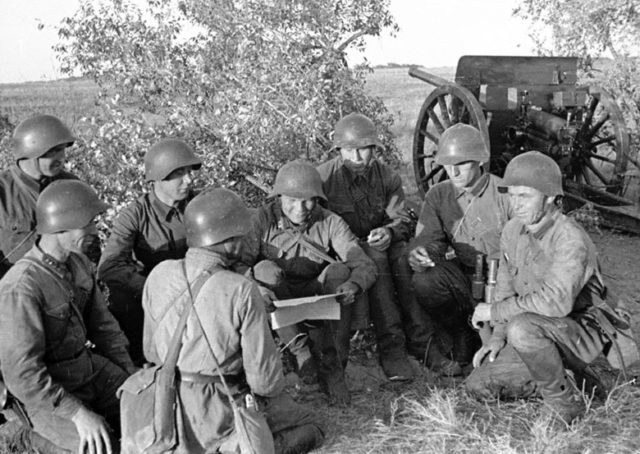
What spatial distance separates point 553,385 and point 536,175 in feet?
3.95

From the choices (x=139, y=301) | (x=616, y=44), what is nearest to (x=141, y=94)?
(x=139, y=301)

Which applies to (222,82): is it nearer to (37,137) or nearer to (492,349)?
(37,137)

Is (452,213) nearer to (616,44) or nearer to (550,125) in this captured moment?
(550,125)

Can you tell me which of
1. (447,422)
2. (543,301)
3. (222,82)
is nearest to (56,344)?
(447,422)

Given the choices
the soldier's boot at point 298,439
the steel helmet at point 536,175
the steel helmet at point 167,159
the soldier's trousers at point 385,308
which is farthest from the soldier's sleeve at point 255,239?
the steel helmet at point 536,175

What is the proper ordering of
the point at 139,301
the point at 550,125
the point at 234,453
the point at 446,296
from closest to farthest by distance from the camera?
1. the point at 234,453
2. the point at 139,301
3. the point at 446,296
4. the point at 550,125

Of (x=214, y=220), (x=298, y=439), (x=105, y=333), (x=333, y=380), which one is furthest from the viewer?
(x=333, y=380)

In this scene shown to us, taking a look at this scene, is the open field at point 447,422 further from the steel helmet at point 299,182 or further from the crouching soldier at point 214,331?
the steel helmet at point 299,182

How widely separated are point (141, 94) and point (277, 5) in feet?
5.46

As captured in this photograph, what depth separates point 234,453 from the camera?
11.3ft

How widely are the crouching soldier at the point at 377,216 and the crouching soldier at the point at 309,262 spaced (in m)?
0.37

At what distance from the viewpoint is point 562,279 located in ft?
13.4

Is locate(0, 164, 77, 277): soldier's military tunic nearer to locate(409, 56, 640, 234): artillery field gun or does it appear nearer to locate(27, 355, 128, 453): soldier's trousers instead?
locate(27, 355, 128, 453): soldier's trousers

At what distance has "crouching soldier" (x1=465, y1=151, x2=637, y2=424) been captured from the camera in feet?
13.5
